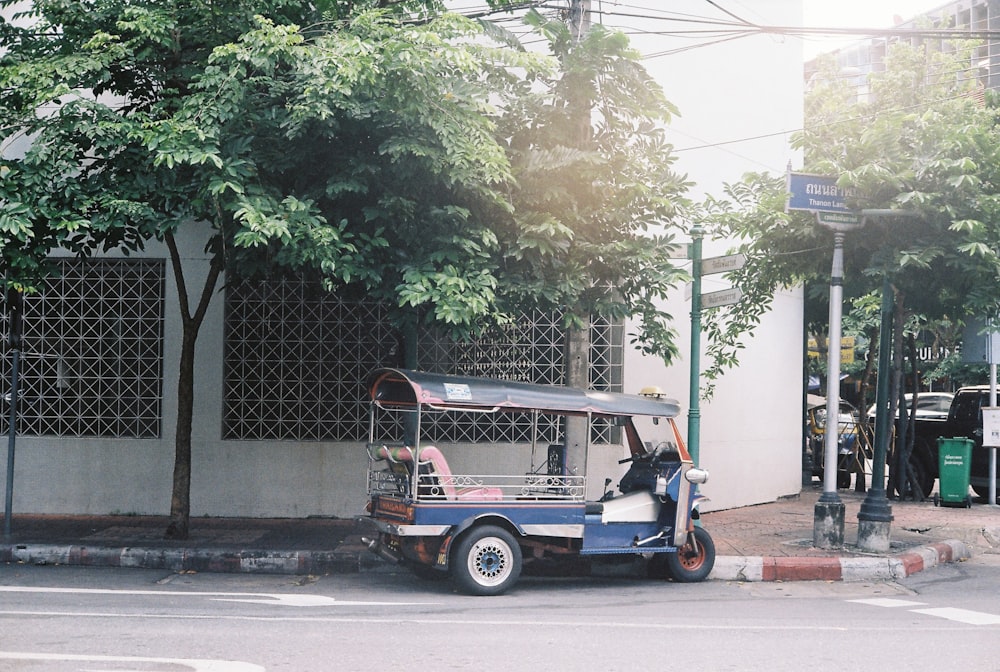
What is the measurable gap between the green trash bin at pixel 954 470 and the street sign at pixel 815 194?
5943 millimetres

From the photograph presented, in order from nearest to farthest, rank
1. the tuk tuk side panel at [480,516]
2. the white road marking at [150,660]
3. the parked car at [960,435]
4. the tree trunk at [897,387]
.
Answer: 1. the white road marking at [150,660]
2. the tuk tuk side panel at [480,516]
3. the tree trunk at [897,387]
4. the parked car at [960,435]

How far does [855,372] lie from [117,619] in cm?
3099

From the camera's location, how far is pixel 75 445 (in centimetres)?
1304

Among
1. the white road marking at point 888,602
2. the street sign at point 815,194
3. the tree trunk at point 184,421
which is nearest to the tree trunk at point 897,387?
the street sign at point 815,194

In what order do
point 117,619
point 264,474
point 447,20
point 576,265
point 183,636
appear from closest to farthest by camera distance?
point 183,636
point 117,619
point 447,20
point 576,265
point 264,474

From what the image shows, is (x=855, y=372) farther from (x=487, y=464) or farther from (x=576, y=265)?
(x=576, y=265)

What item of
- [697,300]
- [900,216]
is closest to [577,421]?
[697,300]

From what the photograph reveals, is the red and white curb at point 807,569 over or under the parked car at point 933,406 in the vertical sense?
under

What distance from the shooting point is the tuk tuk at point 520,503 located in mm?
8727

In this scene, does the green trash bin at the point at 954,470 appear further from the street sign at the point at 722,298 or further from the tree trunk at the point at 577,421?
the tree trunk at the point at 577,421

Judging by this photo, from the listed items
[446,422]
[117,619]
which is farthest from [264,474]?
[117,619]

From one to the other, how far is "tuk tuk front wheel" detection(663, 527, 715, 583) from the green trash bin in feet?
23.8

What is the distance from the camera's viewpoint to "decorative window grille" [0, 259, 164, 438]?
43.0ft

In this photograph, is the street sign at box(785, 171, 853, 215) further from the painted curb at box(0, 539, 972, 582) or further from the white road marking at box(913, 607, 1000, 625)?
the white road marking at box(913, 607, 1000, 625)
